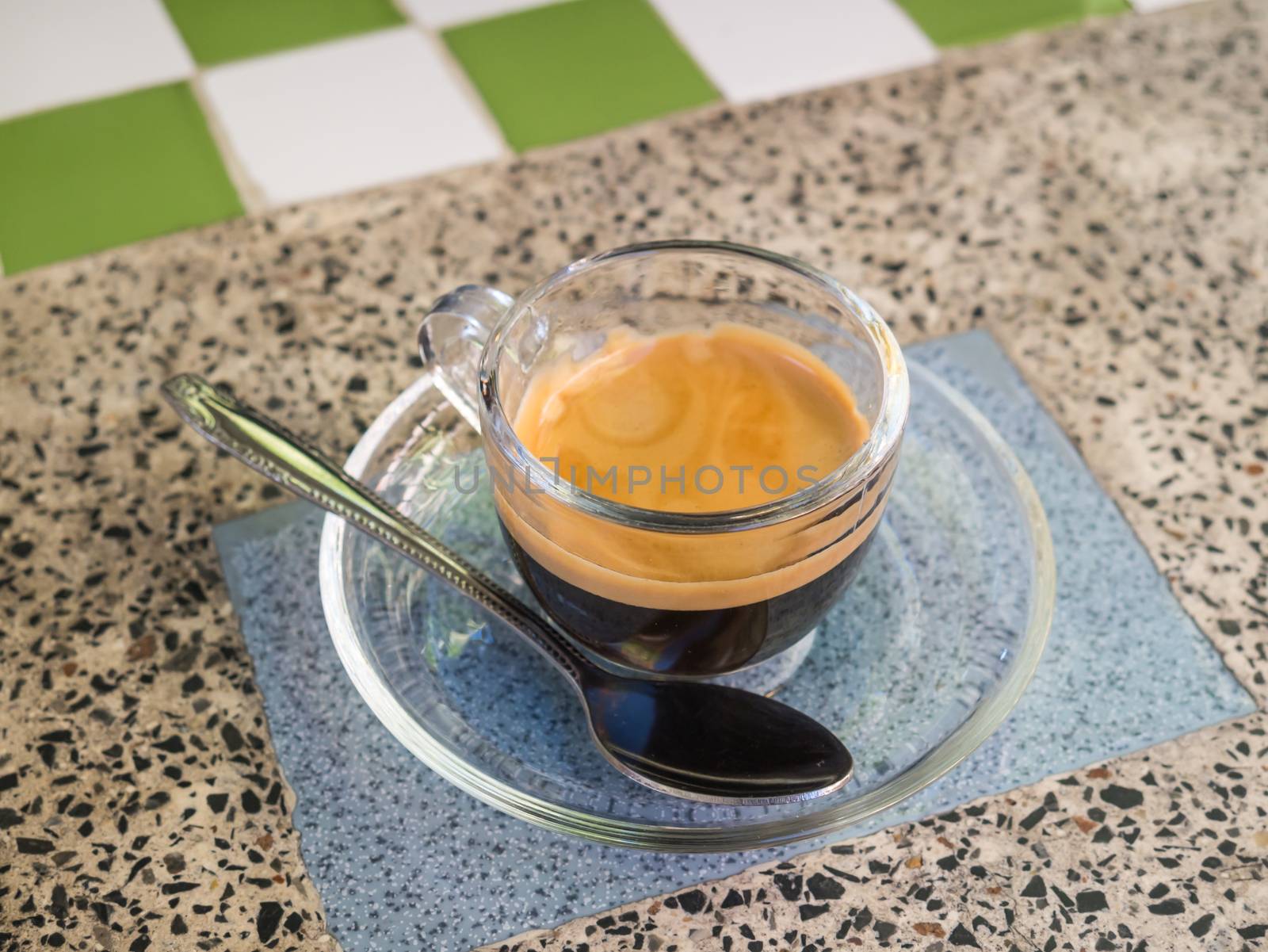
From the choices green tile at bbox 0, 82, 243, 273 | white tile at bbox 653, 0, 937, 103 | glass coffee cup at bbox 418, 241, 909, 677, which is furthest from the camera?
white tile at bbox 653, 0, 937, 103

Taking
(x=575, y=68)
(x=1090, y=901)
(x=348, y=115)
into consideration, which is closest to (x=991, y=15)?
(x=575, y=68)

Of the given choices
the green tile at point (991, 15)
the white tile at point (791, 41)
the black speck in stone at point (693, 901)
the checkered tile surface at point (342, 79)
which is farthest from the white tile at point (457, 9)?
the black speck in stone at point (693, 901)

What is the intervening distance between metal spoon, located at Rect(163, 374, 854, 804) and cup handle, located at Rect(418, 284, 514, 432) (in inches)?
2.5

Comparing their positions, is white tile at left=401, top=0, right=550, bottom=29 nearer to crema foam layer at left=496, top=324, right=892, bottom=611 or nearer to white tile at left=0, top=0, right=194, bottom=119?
white tile at left=0, top=0, right=194, bottom=119

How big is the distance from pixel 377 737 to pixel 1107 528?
1.23 ft

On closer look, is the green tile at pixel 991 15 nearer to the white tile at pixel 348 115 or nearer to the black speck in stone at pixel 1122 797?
the white tile at pixel 348 115

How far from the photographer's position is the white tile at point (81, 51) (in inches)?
37.8

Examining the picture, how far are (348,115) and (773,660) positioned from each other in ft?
1.81

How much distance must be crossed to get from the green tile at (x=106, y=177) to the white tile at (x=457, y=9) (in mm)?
187

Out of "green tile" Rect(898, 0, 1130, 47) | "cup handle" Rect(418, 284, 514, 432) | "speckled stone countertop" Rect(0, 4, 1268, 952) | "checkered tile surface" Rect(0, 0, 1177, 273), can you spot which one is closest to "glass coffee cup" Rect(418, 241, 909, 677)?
"cup handle" Rect(418, 284, 514, 432)

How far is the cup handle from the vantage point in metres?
0.58

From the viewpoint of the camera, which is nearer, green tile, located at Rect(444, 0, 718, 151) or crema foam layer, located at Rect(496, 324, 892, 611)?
crema foam layer, located at Rect(496, 324, 892, 611)

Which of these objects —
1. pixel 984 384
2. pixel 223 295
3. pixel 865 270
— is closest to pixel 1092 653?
pixel 984 384

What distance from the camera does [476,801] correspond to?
56 cm
